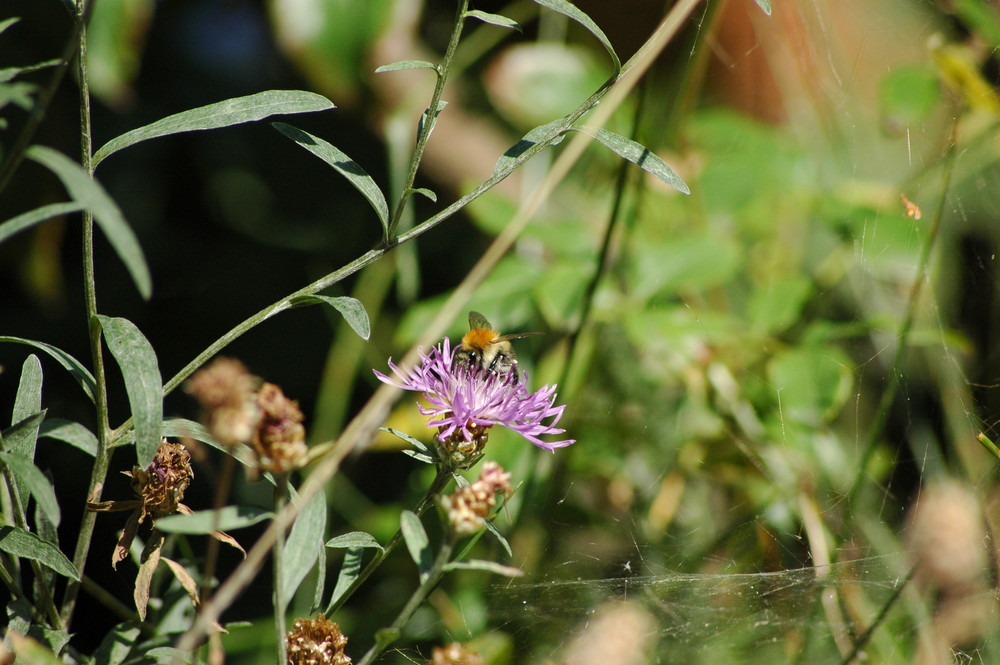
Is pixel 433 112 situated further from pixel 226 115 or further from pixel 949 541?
pixel 949 541

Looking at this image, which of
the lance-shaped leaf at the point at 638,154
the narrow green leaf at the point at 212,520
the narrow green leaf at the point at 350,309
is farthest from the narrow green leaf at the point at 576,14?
the narrow green leaf at the point at 212,520

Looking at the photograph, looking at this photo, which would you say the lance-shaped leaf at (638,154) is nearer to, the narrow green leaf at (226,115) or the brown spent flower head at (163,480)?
the narrow green leaf at (226,115)

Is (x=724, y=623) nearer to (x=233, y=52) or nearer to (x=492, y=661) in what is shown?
(x=492, y=661)

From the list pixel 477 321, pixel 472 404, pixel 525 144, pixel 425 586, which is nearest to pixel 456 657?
pixel 425 586

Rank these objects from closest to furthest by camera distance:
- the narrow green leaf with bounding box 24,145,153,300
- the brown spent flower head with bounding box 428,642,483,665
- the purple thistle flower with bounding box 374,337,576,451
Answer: the narrow green leaf with bounding box 24,145,153,300 < the brown spent flower head with bounding box 428,642,483,665 < the purple thistle flower with bounding box 374,337,576,451

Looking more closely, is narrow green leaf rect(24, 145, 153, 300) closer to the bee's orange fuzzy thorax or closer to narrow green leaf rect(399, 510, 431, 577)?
narrow green leaf rect(399, 510, 431, 577)

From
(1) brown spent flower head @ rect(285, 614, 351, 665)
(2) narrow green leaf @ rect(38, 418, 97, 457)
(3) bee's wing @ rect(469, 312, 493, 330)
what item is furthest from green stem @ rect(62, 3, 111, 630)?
(3) bee's wing @ rect(469, 312, 493, 330)

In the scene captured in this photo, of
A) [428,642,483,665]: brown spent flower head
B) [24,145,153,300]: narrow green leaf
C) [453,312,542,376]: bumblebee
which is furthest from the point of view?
[453,312,542,376]: bumblebee
